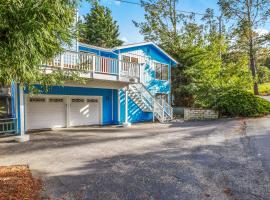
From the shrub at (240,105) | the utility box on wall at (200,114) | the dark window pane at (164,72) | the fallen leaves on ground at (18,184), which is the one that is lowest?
the fallen leaves on ground at (18,184)

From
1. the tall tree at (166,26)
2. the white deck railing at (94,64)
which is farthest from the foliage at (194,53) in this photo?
the white deck railing at (94,64)

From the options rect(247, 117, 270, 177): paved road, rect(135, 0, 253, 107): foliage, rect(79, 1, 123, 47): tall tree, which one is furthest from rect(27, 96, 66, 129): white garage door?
rect(79, 1, 123, 47): tall tree

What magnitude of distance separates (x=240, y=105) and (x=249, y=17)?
14914 millimetres

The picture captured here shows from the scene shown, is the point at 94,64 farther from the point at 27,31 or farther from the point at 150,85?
the point at 150,85

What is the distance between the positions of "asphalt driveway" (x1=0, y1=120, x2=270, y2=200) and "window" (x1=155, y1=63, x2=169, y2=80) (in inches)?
414

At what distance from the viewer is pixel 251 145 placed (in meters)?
8.29

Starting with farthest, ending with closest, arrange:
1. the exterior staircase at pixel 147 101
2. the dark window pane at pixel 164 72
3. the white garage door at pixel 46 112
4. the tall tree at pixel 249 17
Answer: the tall tree at pixel 249 17, the dark window pane at pixel 164 72, the exterior staircase at pixel 147 101, the white garage door at pixel 46 112

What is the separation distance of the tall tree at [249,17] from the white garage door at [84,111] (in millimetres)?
20026

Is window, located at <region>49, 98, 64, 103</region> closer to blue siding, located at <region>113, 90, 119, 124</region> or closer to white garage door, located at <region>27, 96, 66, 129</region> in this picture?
white garage door, located at <region>27, 96, 66, 129</region>

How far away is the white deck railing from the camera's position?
33.0 ft

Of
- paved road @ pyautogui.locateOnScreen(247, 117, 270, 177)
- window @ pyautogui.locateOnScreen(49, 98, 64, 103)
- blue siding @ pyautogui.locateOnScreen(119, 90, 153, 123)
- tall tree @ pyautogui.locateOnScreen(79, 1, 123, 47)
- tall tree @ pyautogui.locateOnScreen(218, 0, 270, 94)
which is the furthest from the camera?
tall tree @ pyautogui.locateOnScreen(79, 1, 123, 47)

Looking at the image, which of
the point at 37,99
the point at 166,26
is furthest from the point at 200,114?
the point at 166,26

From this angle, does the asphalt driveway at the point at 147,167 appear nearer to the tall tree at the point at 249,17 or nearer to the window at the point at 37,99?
the window at the point at 37,99

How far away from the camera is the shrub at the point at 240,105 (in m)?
16.6
